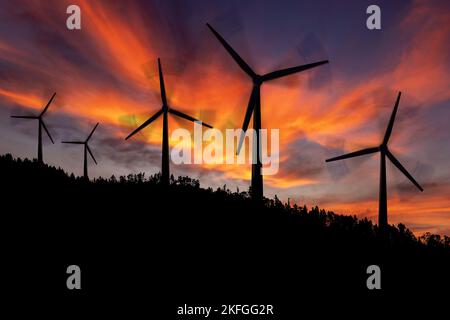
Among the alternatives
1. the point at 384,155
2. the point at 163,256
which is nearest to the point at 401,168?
the point at 384,155

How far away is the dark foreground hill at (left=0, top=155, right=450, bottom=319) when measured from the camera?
4253cm

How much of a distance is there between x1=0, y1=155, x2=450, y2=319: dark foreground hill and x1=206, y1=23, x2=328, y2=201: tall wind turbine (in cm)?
320

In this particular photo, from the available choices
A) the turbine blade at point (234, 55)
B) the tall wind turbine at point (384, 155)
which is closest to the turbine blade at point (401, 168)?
the tall wind turbine at point (384, 155)

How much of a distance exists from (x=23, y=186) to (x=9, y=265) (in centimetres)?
3350

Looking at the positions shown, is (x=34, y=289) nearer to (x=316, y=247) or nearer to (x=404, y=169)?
(x=316, y=247)

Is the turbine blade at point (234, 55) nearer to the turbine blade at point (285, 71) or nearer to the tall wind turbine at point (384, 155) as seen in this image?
the turbine blade at point (285, 71)

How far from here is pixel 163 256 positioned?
50.4 metres

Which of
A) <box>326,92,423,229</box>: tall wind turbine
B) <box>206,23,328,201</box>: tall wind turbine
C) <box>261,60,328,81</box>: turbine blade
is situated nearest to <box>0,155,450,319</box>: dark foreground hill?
<box>206,23,328,201</box>: tall wind turbine

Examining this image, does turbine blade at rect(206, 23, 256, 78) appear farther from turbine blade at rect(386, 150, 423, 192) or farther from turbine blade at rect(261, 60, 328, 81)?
turbine blade at rect(386, 150, 423, 192)

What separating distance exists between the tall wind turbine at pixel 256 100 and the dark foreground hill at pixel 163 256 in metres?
3.20

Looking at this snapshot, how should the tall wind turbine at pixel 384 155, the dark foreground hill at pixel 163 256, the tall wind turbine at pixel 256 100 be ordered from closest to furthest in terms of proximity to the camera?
the dark foreground hill at pixel 163 256 → the tall wind turbine at pixel 256 100 → the tall wind turbine at pixel 384 155

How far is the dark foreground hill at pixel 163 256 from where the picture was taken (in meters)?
42.5
